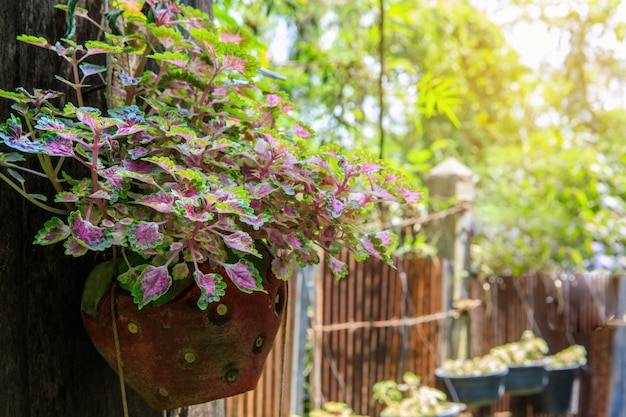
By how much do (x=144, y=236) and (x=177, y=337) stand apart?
0.17m

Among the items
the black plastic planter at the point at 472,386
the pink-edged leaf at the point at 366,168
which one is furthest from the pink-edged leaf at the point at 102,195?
the black plastic planter at the point at 472,386

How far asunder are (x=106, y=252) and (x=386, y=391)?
2.89 m

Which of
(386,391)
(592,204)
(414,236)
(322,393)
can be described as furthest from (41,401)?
(592,204)

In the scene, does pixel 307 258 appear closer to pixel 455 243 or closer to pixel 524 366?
pixel 455 243

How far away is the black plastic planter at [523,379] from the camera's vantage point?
183 inches

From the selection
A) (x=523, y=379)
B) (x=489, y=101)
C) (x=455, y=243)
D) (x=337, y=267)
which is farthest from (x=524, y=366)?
(x=489, y=101)

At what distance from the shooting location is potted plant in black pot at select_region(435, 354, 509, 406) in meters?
4.04

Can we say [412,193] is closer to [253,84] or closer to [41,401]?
[253,84]

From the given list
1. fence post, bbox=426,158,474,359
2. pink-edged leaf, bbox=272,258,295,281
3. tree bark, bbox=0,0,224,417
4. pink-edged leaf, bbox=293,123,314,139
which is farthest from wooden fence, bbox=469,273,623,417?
tree bark, bbox=0,0,224,417

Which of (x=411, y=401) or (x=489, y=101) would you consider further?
(x=489, y=101)

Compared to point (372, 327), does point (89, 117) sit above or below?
above

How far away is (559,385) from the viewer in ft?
17.6

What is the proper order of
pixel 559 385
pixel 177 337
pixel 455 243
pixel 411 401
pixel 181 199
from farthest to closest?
pixel 559 385
pixel 455 243
pixel 411 401
pixel 177 337
pixel 181 199

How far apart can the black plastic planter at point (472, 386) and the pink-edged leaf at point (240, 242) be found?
11.2 feet
